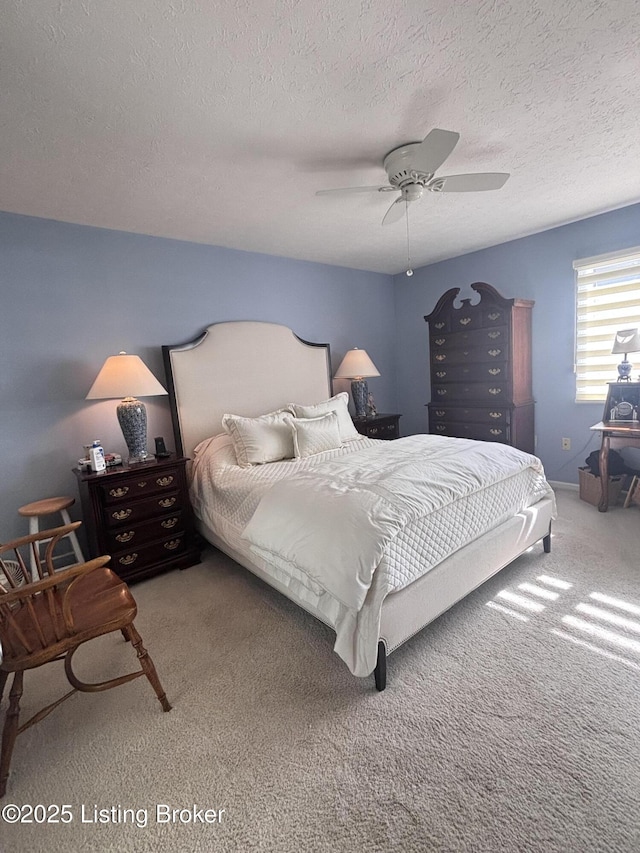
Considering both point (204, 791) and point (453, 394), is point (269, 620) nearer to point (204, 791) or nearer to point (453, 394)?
point (204, 791)

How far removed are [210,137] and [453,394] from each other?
3.16 metres

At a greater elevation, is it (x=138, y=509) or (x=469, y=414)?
(x=469, y=414)

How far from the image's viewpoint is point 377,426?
406cm

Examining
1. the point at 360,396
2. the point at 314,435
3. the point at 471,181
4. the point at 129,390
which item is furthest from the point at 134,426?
the point at 471,181

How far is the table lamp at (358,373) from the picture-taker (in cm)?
399

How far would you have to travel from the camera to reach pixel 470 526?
198cm

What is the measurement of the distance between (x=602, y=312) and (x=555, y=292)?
0.45 m

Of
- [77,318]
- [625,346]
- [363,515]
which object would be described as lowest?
[363,515]

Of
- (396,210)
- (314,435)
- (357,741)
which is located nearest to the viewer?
(357,741)

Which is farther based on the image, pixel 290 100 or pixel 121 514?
pixel 121 514

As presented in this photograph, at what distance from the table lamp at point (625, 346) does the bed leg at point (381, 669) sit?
3.15 m

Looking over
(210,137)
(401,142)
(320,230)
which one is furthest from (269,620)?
(320,230)

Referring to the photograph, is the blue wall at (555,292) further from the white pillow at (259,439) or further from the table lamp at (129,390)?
the table lamp at (129,390)

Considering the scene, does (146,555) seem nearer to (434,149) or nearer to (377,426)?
(377,426)
